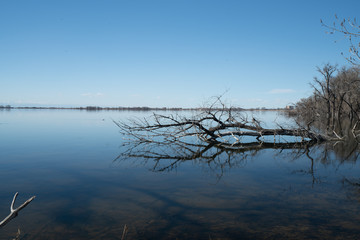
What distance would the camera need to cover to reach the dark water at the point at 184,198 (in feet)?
11.8

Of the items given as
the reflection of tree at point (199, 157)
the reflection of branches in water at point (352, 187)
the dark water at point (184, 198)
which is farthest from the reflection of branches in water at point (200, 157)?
the reflection of branches in water at point (352, 187)

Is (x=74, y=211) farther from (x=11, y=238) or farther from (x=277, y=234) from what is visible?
(x=277, y=234)

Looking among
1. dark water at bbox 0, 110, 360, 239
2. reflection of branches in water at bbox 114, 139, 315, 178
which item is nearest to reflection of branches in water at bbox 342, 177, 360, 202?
dark water at bbox 0, 110, 360, 239

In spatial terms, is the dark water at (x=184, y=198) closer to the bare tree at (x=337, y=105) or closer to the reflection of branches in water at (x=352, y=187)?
the reflection of branches in water at (x=352, y=187)

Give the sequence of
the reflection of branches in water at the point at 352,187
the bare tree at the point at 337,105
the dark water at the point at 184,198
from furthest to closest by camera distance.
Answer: the bare tree at the point at 337,105, the reflection of branches in water at the point at 352,187, the dark water at the point at 184,198

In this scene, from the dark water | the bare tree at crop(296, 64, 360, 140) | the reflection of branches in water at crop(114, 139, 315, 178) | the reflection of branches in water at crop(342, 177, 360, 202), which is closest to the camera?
the dark water

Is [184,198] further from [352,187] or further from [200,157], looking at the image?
[200,157]

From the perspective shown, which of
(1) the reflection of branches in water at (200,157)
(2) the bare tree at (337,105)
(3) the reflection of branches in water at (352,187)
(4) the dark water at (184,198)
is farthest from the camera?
(2) the bare tree at (337,105)

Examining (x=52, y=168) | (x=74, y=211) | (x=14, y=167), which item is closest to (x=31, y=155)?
(x=14, y=167)

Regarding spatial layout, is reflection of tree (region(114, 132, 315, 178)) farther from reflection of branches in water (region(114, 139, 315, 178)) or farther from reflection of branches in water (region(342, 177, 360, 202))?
reflection of branches in water (region(342, 177, 360, 202))

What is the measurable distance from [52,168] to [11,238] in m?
4.25

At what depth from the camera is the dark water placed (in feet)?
11.8

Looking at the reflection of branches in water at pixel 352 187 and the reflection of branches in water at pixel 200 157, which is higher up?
the reflection of branches in water at pixel 352 187

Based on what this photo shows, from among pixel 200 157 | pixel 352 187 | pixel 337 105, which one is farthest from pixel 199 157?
pixel 337 105
